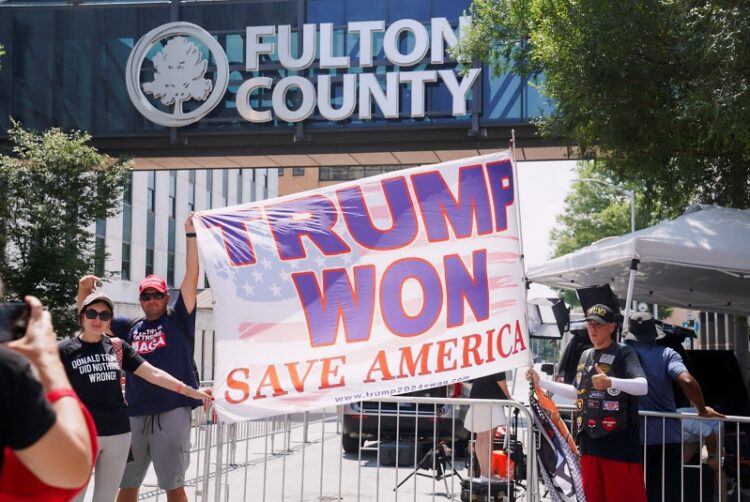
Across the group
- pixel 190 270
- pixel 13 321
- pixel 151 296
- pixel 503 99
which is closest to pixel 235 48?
pixel 503 99

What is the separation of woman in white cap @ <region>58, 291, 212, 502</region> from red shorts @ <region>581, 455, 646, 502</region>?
3.26 metres

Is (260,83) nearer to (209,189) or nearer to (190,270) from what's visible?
(190,270)

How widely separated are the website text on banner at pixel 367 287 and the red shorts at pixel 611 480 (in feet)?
3.94

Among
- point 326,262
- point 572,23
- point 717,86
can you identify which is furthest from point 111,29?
point 326,262

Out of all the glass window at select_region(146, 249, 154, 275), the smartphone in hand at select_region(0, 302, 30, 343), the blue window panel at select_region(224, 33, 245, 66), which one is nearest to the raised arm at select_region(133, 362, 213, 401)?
the smartphone in hand at select_region(0, 302, 30, 343)

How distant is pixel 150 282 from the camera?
23.1 feet

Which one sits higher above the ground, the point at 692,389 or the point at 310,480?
the point at 692,389

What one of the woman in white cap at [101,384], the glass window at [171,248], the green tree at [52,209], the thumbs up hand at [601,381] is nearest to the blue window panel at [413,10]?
the green tree at [52,209]

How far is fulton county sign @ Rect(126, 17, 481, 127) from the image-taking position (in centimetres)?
2144

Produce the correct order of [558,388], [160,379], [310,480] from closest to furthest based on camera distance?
[160,379], [558,388], [310,480]

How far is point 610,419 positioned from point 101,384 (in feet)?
11.6

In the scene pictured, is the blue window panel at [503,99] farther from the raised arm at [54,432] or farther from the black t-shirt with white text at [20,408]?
the black t-shirt with white text at [20,408]

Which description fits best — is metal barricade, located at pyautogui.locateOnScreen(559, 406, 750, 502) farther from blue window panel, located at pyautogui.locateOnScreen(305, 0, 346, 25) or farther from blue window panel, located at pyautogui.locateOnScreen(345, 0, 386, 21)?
blue window panel, located at pyautogui.locateOnScreen(305, 0, 346, 25)

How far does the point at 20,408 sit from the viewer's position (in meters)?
2.41
